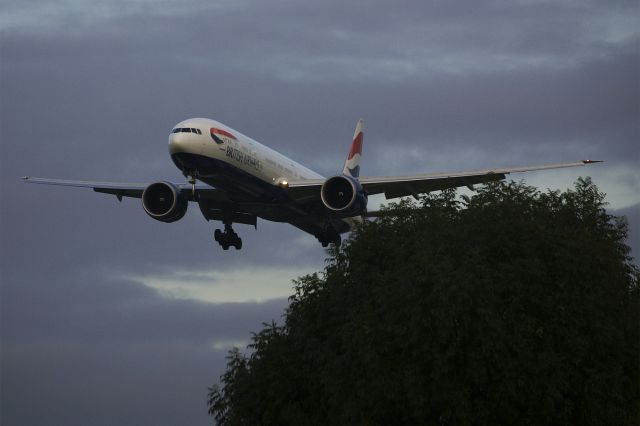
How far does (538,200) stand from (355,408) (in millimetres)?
13464

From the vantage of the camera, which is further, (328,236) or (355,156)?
(355,156)

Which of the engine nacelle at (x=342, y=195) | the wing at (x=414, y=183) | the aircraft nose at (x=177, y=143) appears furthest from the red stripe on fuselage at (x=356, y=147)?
the aircraft nose at (x=177, y=143)

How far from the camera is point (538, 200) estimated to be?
157ft

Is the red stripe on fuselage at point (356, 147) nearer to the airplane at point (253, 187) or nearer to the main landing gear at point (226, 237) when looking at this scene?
the airplane at point (253, 187)

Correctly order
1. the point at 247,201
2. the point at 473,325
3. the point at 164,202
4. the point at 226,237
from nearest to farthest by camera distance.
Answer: the point at 473,325, the point at 247,201, the point at 164,202, the point at 226,237

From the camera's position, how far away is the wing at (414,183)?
51.5 m

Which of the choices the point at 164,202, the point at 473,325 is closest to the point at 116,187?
the point at 164,202

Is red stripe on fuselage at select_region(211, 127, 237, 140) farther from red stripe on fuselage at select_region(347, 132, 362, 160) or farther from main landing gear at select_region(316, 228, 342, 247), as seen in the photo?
red stripe on fuselage at select_region(347, 132, 362, 160)

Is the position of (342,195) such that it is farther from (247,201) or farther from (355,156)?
(355,156)

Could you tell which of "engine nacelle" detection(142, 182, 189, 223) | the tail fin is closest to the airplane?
"engine nacelle" detection(142, 182, 189, 223)

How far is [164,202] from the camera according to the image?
2106 inches

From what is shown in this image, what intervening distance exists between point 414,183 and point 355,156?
52.9 ft

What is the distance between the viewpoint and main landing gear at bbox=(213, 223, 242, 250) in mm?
56719

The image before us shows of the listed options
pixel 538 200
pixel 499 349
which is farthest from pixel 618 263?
pixel 499 349
